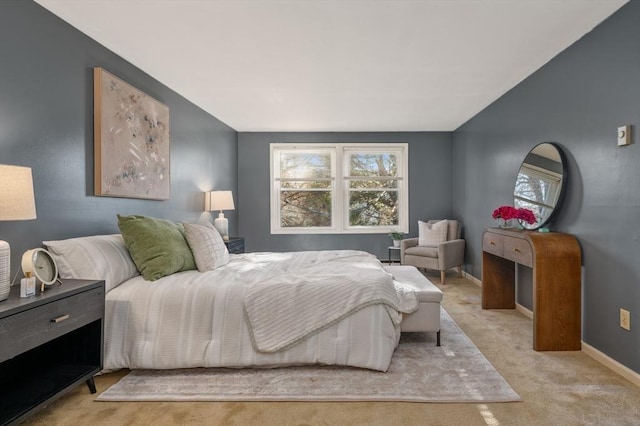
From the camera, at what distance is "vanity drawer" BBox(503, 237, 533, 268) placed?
277 centimetres

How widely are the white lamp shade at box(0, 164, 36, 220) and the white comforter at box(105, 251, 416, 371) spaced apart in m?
0.84

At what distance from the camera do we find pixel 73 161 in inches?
99.1

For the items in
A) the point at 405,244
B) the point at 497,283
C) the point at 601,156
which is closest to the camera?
the point at 601,156

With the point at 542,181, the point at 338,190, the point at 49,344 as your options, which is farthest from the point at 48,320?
the point at 338,190

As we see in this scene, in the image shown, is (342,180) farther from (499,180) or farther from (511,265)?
(511,265)

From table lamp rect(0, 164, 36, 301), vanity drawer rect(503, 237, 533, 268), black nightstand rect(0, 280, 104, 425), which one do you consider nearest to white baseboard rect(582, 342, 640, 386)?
vanity drawer rect(503, 237, 533, 268)

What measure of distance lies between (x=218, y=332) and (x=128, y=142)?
6.16ft

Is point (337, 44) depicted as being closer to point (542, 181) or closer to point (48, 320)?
point (542, 181)

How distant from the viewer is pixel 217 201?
4.62 metres

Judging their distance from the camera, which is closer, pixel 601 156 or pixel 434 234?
pixel 601 156

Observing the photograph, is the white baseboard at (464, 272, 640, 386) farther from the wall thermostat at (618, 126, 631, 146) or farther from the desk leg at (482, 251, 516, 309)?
the wall thermostat at (618, 126, 631, 146)

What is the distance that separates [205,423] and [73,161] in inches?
79.2

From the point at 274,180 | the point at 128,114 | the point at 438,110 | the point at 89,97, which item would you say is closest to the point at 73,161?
the point at 89,97

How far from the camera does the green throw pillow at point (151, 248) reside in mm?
2506
